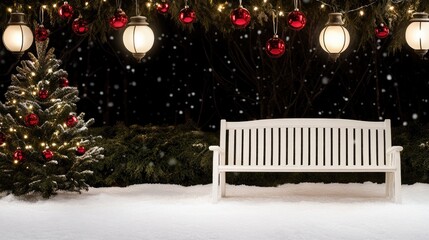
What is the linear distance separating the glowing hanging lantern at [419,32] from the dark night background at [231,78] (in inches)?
234

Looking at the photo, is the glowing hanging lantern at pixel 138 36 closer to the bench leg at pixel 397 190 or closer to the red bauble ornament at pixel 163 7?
the red bauble ornament at pixel 163 7

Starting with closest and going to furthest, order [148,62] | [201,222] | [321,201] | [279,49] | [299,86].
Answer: [201,222] → [279,49] → [321,201] → [299,86] → [148,62]

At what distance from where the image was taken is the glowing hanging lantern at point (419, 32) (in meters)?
8.28

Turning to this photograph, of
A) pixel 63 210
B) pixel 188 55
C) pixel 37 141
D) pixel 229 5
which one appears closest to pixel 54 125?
pixel 37 141

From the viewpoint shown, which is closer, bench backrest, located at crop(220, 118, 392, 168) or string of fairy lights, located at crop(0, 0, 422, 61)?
string of fairy lights, located at crop(0, 0, 422, 61)

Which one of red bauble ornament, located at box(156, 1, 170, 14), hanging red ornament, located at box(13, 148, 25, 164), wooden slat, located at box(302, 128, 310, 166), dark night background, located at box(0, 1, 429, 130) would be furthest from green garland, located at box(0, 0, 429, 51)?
dark night background, located at box(0, 1, 429, 130)

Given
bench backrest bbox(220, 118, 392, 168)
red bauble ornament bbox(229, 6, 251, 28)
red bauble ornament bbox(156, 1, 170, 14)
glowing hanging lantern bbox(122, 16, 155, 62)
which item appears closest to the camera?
red bauble ornament bbox(229, 6, 251, 28)

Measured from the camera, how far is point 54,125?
31.8 feet

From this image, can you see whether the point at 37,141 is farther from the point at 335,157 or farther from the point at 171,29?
the point at 171,29

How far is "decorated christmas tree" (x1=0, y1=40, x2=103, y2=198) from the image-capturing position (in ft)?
31.1

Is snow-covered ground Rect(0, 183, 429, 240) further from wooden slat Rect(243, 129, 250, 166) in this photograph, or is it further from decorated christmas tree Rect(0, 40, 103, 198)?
wooden slat Rect(243, 129, 250, 166)

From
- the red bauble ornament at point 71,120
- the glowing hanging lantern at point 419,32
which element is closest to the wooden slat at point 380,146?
the glowing hanging lantern at point 419,32

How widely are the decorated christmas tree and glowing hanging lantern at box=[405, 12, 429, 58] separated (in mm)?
4278

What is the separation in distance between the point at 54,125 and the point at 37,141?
29 centimetres
